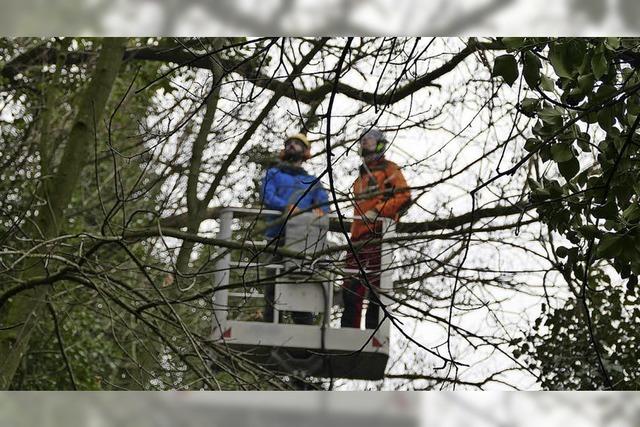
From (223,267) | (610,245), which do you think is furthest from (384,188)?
(610,245)

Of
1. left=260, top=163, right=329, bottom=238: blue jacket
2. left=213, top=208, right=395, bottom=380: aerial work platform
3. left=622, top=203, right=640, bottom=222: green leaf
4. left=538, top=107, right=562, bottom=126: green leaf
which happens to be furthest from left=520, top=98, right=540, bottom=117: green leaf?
left=213, top=208, right=395, bottom=380: aerial work platform

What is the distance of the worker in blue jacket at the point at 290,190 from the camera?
20.8ft

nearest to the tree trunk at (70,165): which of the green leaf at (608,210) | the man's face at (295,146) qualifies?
the man's face at (295,146)

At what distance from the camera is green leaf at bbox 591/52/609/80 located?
2.85m

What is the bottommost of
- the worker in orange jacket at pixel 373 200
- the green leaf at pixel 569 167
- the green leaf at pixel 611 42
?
the green leaf at pixel 569 167

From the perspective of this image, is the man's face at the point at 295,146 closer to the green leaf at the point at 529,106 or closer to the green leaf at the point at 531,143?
the green leaf at the point at 531,143

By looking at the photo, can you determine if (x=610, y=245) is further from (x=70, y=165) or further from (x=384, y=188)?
(x=70, y=165)

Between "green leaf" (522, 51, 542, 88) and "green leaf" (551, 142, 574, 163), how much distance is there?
250mm

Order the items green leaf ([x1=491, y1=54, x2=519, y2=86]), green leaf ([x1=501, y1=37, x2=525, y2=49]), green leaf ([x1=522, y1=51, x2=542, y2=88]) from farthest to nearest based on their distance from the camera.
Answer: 1. green leaf ([x1=501, y1=37, x2=525, y2=49])
2. green leaf ([x1=522, y1=51, x2=542, y2=88])
3. green leaf ([x1=491, y1=54, x2=519, y2=86])

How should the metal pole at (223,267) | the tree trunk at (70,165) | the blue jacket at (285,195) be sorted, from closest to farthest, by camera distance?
the blue jacket at (285,195) → the metal pole at (223,267) → the tree trunk at (70,165)

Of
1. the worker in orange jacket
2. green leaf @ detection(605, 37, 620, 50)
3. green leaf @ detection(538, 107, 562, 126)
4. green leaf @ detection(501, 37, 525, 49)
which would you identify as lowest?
green leaf @ detection(538, 107, 562, 126)

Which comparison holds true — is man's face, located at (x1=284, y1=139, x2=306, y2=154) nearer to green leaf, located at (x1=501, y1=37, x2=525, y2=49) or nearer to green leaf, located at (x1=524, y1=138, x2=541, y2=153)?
green leaf, located at (x1=524, y1=138, x2=541, y2=153)

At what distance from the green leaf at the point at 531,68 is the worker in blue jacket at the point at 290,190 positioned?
314cm

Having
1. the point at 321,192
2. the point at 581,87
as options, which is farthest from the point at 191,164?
the point at 581,87
